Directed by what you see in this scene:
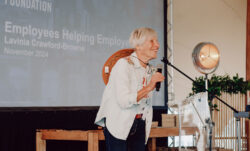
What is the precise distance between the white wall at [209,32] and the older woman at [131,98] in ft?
16.1

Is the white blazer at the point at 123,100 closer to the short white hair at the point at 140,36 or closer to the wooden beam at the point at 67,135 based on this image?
the short white hair at the point at 140,36

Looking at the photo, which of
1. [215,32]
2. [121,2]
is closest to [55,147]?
[121,2]

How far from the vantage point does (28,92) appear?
4445 millimetres

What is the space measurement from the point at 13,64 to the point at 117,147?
2.68 meters

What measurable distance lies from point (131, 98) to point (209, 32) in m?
6.06

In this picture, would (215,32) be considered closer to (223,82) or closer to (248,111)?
(223,82)

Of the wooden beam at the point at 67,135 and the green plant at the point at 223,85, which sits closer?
the wooden beam at the point at 67,135

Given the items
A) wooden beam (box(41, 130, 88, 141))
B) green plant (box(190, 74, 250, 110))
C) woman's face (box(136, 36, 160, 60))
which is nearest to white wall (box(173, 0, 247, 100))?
green plant (box(190, 74, 250, 110))

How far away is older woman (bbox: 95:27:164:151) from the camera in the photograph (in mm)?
1931

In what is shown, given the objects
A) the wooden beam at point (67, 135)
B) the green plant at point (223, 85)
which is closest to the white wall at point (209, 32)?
the green plant at point (223, 85)

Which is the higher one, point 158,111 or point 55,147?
point 158,111

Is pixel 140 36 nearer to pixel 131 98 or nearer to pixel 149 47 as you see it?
pixel 149 47

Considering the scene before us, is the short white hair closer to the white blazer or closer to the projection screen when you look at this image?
the white blazer

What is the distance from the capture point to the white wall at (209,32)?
7129 mm
